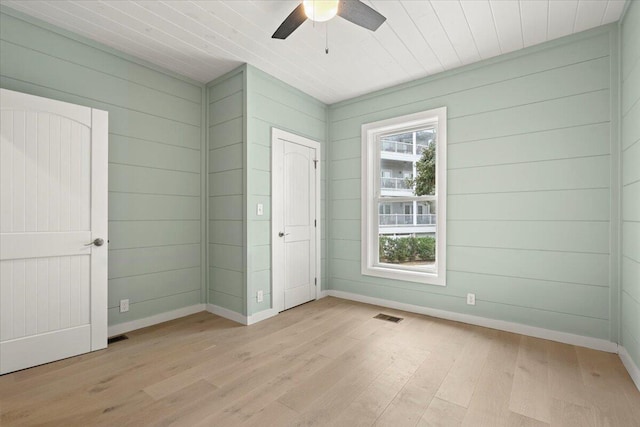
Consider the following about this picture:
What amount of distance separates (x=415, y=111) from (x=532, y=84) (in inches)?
45.1

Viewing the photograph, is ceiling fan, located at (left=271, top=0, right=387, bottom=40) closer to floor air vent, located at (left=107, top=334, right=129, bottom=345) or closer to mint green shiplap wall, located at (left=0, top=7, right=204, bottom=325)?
mint green shiplap wall, located at (left=0, top=7, right=204, bottom=325)

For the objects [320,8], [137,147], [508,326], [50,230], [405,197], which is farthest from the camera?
[405,197]

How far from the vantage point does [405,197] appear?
12.2 ft

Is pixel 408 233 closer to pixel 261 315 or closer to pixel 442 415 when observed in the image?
pixel 261 315

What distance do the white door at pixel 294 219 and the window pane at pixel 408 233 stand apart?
0.93m

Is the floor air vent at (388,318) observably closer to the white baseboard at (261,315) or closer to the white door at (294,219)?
the white door at (294,219)

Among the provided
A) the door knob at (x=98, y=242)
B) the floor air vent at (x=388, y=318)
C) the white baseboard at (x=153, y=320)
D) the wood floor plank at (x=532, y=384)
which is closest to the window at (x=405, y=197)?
the floor air vent at (x=388, y=318)

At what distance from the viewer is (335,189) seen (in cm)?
427

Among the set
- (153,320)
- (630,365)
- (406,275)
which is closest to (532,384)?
(630,365)

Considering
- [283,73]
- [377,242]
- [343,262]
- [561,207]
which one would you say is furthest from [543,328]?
[283,73]

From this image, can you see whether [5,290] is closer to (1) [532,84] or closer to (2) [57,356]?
(2) [57,356]

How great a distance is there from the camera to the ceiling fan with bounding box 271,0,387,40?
1873 millimetres

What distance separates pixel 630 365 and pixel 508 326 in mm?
875

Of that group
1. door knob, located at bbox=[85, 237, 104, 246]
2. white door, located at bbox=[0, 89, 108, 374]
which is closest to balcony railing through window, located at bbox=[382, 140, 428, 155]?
white door, located at bbox=[0, 89, 108, 374]
